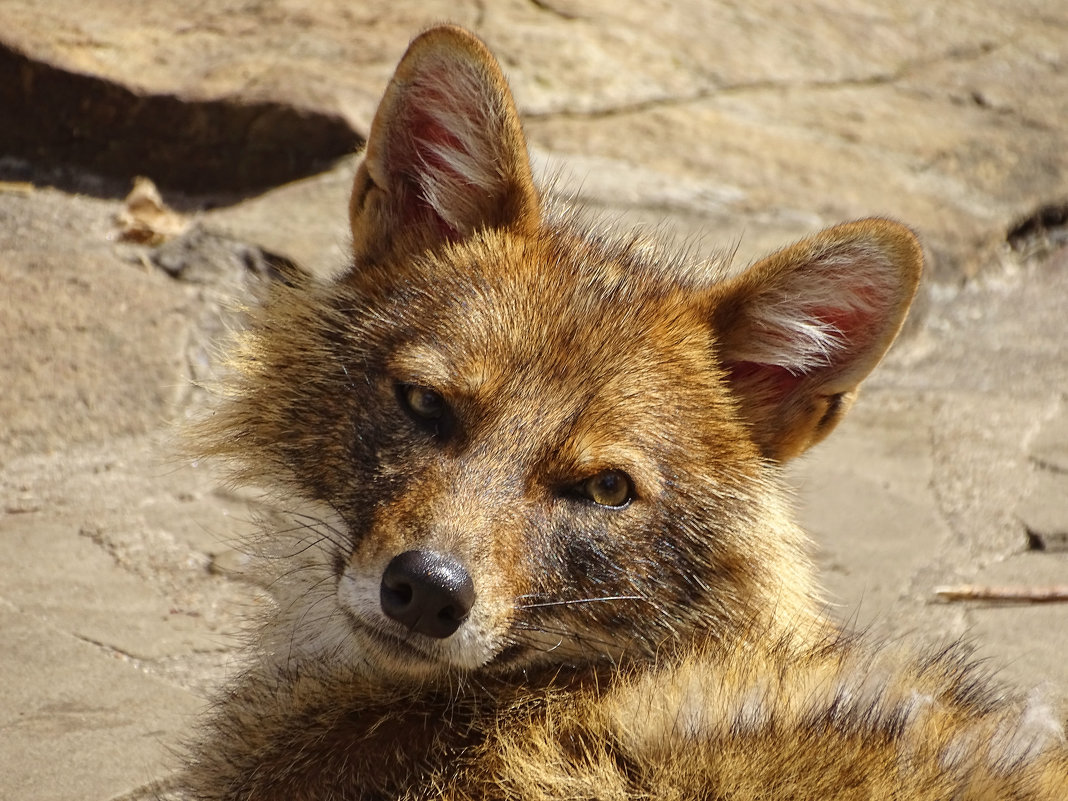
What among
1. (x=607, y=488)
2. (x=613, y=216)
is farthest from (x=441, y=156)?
(x=613, y=216)

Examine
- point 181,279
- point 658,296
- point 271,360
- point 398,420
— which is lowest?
point 181,279

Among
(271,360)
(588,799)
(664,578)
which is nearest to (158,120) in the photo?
(271,360)

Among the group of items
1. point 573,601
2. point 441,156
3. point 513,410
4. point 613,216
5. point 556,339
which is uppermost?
point 441,156

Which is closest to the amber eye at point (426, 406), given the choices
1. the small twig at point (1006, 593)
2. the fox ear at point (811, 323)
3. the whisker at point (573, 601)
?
the whisker at point (573, 601)

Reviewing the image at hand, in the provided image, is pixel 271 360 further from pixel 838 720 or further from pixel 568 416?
pixel 838 720

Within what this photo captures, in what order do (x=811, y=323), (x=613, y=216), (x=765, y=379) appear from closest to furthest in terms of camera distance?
(x=811, y=323) < (x=765, y=379) < (x=613, y=216)

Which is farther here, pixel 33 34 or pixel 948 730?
pixel 33 34

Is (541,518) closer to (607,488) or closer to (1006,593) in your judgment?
(607,488)
